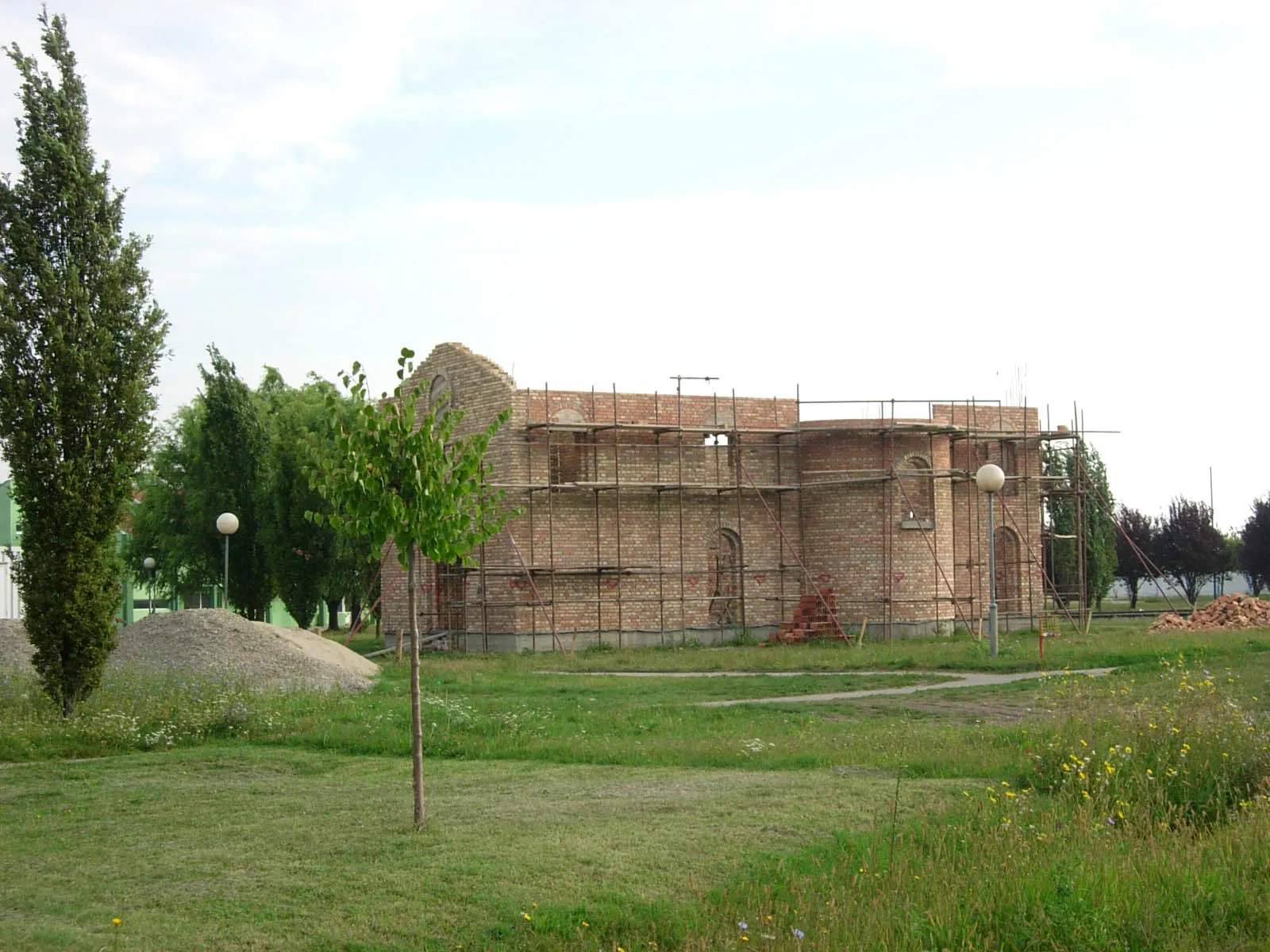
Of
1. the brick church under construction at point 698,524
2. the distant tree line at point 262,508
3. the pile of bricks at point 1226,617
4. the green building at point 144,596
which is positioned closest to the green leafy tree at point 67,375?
the brick church under construction at point 698,524

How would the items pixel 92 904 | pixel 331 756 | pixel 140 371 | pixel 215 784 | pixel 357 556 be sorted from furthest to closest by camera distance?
pixel 357 556 < pixel 140 371 < pixel 331 756 < pixel 215 784 < pixel 92 904

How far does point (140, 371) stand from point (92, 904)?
10743 millimetres

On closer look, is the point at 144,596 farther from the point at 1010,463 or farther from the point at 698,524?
the point at 1010,463

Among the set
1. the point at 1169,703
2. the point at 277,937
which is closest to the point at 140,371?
the point at 277,937

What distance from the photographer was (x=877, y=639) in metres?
32.3

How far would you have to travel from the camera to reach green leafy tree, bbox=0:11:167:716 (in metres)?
16.3

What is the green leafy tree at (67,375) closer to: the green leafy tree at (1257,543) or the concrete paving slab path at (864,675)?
the concrete paving slab path at (864,675)

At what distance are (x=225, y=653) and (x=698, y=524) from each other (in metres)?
14.2

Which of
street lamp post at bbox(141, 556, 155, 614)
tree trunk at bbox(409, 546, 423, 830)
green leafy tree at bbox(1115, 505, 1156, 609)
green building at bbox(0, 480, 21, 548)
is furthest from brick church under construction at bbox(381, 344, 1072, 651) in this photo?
green leafy tree at bbox(1115, 505, 1156, 609)

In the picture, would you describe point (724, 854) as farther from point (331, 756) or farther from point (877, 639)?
point (877, 639)

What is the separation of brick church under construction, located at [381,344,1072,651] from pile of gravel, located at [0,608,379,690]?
6.98 meters

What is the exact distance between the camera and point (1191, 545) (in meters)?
58.7

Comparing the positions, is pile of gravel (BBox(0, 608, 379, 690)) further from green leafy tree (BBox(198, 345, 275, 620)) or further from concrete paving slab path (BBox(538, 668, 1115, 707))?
green leafy tree (BBox(198, 345, 275, 620))

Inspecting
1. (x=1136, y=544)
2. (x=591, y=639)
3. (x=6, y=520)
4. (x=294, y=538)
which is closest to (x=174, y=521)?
(x=294, y=538)
